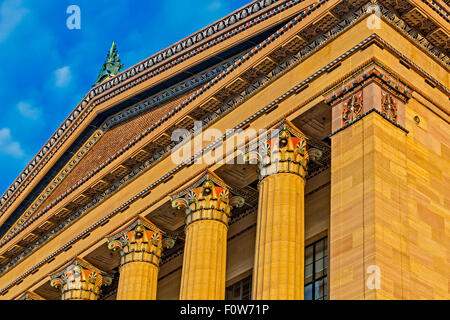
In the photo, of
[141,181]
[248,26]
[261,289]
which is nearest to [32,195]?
[141,181]

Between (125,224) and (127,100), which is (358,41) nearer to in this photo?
(125,224)

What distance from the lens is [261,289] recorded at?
1045 inches

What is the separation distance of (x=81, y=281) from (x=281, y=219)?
12165 millimetres

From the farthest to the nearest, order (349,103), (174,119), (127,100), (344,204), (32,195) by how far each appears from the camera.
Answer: (32,195), (127,100), (174,119), (349,103), (344,204)

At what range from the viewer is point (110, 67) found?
45750 millimetres

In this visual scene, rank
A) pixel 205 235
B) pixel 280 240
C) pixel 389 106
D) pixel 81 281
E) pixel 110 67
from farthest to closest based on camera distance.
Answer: pixel 110 67
pixel 81 281
pixel 205 235
pixel 280 240
pixel 389 106

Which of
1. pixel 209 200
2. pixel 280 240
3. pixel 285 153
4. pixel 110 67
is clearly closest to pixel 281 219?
pixel 280 240

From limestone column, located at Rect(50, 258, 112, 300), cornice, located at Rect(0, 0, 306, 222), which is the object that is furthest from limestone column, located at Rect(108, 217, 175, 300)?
cornice, located at Rect(0, 0, 306, 222)

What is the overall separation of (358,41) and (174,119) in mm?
8995

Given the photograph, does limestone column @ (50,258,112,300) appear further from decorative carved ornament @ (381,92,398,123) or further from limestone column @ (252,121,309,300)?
decorative carved ornament @ (381,92,398,123)

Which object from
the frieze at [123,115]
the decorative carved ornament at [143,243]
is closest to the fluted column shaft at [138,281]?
the decorative carved ornament at [143,243]

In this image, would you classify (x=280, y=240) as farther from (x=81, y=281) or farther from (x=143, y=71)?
(x=143, y=71)

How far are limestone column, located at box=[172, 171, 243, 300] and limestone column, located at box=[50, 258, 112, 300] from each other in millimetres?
6302

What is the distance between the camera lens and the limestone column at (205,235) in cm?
2997
